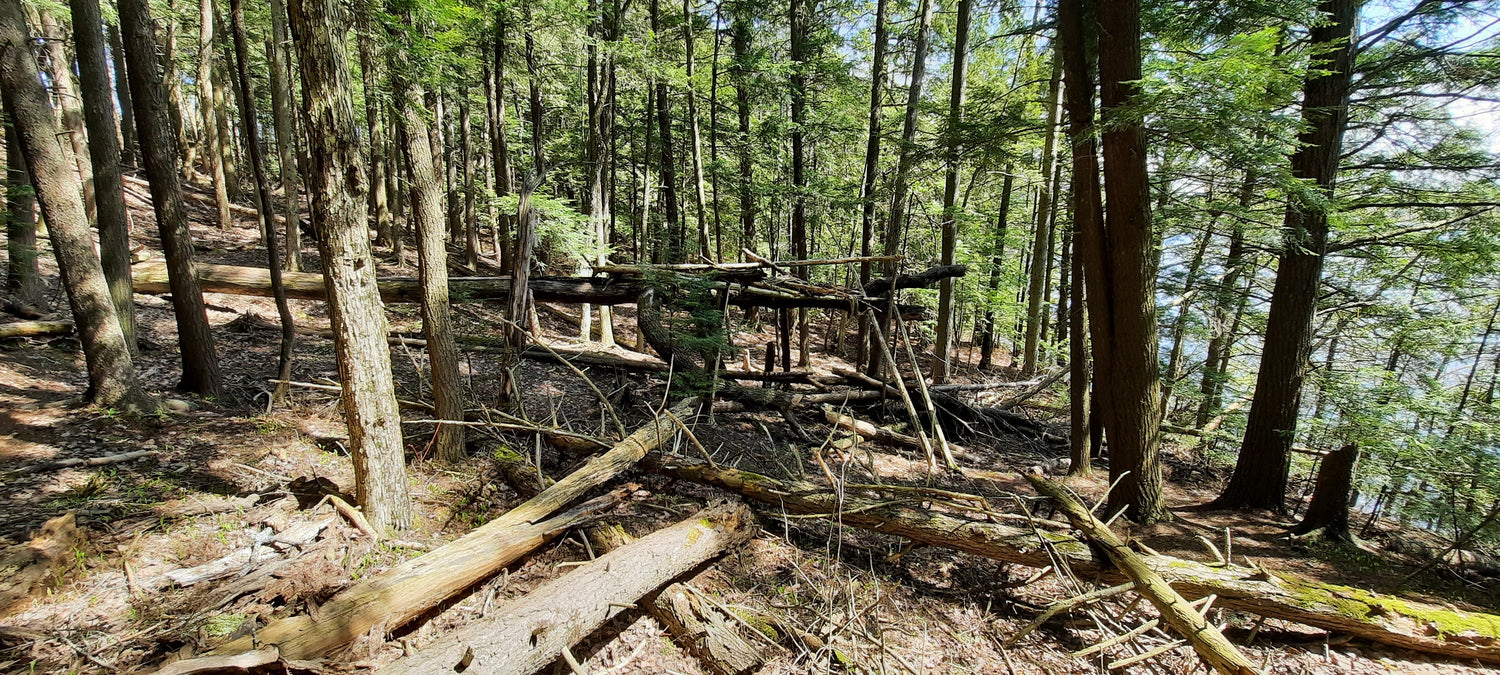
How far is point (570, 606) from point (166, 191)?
21.0ft

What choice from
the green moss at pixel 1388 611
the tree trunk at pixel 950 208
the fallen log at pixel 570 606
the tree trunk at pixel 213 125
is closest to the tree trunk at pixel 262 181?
the fallen log at pixel 570 606

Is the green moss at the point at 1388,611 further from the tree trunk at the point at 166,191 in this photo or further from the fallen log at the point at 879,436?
the tree trunk at the point at 166,191

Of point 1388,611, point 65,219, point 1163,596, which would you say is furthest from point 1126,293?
point 65,219

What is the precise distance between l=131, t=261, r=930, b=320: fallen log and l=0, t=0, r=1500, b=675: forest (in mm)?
60

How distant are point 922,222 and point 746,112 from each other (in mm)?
8366

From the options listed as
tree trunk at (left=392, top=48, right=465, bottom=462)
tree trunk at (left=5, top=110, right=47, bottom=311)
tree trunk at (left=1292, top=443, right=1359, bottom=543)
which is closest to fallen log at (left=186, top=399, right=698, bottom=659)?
tree trunk at (left=392, top=48, right=465, bottom=462)

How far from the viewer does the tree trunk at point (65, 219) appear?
4820mm

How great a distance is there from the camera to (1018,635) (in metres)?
3.56

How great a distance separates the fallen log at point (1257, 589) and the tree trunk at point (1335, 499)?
176 centimetres

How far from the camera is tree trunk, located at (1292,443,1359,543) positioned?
18.2 ft

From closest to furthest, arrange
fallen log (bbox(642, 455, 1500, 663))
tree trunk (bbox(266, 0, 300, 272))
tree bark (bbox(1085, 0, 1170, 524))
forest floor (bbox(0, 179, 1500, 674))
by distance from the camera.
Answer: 1. forest floor (bbox(0, 179, 1500, 674))
2. fallen log (bbox(642, 455, 1500, 663))
3. tree bark (bbox(1085, 0, 1170, 524))
4. tree trunk (bbox(266, 0, 300, 272))

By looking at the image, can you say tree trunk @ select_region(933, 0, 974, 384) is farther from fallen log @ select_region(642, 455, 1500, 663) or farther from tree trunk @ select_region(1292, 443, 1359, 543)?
fallen log @ select_region(642, 455, 1500, 663)

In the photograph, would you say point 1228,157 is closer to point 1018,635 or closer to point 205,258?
point 1018,635

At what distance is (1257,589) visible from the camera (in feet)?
12.0
